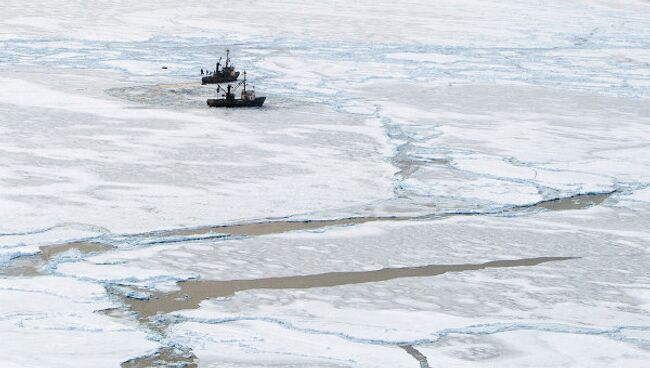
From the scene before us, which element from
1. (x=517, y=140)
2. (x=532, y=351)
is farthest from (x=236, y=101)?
(x=532, y=351)

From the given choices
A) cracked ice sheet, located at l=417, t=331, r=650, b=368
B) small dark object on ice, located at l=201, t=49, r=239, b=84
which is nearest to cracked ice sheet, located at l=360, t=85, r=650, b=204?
small dark object on ice, located at l=201, t=49, r=239, b=84

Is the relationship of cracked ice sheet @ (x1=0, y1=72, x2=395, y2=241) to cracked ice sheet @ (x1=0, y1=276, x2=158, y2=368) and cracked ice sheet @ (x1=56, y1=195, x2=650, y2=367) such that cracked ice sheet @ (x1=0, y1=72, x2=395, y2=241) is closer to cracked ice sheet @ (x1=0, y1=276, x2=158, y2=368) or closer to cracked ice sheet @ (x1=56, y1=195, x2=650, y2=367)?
cracked ice sheet @ (x1=56, y1=195, x2=650, y2=367)

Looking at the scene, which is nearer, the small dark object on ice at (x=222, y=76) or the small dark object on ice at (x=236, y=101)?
the small dark object on ice at (x=236, y=101)

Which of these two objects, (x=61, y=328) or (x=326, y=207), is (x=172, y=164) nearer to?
(x=326, y=207)

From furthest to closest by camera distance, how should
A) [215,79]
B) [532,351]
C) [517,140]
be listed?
1. [215,79]
2. [517,140]
3. [532,351]

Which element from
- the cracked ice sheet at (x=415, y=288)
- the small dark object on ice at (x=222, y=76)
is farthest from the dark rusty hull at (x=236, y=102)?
the cracked ice sheet at (x=415, y=288)

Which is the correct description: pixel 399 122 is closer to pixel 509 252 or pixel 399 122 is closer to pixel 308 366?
pixel 509 252

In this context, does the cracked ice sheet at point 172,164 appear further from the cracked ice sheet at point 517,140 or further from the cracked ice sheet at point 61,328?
the cracked ice sheet at point 61,328
